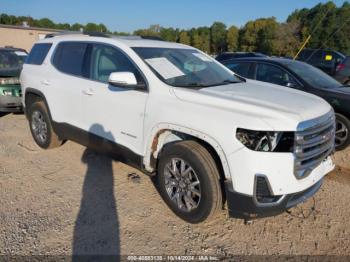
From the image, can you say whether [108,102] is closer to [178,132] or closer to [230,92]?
[178,132]

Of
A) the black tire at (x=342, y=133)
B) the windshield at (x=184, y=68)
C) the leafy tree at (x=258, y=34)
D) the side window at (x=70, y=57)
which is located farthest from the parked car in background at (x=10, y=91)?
the leafy tree at (x=258, y=34)

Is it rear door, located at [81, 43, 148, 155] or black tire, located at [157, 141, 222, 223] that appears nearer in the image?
black tire, located at [157, 141, 222, 223]

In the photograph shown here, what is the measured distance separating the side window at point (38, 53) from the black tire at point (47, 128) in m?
0.71

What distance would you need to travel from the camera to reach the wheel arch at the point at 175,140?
2.83 metres

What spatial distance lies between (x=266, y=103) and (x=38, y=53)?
13.5 feet

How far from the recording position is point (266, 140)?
2764mm

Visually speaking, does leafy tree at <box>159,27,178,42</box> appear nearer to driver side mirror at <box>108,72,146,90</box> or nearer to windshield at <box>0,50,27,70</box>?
windshield at <box>0,50,27,70</box>

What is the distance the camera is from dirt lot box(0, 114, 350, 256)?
2.96m

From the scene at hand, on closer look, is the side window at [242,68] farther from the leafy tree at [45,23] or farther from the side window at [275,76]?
the leafy tree at [45,23]

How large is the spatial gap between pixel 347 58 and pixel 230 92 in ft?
33.0

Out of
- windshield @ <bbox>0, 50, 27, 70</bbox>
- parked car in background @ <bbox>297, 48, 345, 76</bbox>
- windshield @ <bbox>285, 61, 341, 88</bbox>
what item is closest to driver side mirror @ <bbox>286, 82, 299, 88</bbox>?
windshield @ <bbox>285, 61, 341, 88</bbox>

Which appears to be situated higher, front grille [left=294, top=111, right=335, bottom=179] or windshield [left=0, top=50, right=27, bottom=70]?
windshield [left=0, top=50, right=27, bottom=70]

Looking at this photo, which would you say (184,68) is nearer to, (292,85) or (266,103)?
(266,103)

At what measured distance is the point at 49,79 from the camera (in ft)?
15.8
